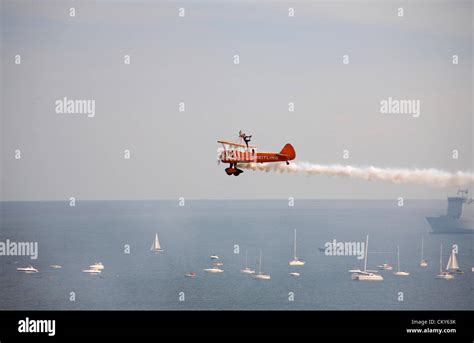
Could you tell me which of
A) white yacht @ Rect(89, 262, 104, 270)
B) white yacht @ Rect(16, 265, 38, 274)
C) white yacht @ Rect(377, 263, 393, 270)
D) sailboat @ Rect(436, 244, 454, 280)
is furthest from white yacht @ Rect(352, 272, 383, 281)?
white yacht @ Rect(16, 265, 38, 274)

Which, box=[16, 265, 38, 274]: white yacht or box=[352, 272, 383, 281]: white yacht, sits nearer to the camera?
box=[352, 272, 383, 281]: white yacht

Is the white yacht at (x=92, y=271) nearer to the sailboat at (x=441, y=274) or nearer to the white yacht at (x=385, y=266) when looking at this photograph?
the white yacht at (x=385, y=266)

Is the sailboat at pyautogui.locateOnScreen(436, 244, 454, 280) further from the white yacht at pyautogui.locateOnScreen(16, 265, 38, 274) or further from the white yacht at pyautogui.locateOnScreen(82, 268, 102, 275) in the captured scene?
the white yacht at pyautogui.locateOnScreen(16, 265, 38, 274)

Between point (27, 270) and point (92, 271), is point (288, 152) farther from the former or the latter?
point (27, 270)

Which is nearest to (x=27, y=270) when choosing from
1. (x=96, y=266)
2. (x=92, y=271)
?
(x=92, y=271)

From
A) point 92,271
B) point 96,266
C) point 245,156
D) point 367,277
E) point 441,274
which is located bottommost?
point 441,274

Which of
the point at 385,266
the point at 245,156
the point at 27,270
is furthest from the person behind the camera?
the point at 385,266

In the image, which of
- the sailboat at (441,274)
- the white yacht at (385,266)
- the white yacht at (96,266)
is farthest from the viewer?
the white yacht at (385,266)

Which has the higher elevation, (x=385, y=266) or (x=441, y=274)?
(x=385, y=266)

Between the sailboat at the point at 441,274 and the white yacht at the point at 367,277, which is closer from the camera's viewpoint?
the sailboat at the point at 441,274

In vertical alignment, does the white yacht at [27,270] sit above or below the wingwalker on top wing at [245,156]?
below

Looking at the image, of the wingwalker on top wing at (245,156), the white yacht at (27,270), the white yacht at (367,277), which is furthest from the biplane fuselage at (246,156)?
the white yacht at (27,270)
